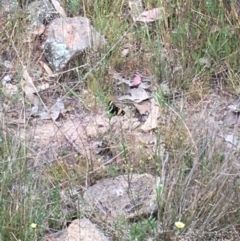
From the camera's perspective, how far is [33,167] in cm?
311

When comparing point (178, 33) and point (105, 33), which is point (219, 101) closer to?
point (178, 33)

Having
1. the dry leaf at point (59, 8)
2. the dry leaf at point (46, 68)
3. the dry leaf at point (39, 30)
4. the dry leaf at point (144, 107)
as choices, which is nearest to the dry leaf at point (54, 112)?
the dry leaf at point (46, 68)

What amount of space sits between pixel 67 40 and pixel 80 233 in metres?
1.62

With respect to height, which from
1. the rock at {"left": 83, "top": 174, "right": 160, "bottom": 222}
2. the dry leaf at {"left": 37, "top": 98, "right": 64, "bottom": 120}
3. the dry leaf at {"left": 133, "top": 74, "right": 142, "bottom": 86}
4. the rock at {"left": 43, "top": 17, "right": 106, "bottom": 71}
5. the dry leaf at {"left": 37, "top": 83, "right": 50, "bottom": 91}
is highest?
the rock at {"left": 43, "top": 17, "right": 106, "bottom": 71}

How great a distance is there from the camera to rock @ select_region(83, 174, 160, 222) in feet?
9.71

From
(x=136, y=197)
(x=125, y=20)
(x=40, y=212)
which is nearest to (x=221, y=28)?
(x=125, y=20)

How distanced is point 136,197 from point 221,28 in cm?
144

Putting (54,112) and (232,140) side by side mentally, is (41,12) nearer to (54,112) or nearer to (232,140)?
(54,112)

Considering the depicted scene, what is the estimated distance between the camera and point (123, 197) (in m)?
3.06

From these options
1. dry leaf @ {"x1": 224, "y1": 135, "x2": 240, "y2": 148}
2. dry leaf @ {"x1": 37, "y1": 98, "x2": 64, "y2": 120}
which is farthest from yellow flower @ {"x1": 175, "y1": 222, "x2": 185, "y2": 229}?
dry leaf @ {"x1": 37, "y1": 98, "x2": 64, "y2": 120}

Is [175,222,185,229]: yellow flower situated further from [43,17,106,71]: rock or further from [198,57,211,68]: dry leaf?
[43,17,106,71]: rock

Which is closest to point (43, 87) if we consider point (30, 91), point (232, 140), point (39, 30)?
point (30, 91)

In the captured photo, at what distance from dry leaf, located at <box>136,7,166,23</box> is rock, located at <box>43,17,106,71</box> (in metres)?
0.34

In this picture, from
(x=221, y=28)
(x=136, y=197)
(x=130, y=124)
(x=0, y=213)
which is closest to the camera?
(x=0, y=213)
